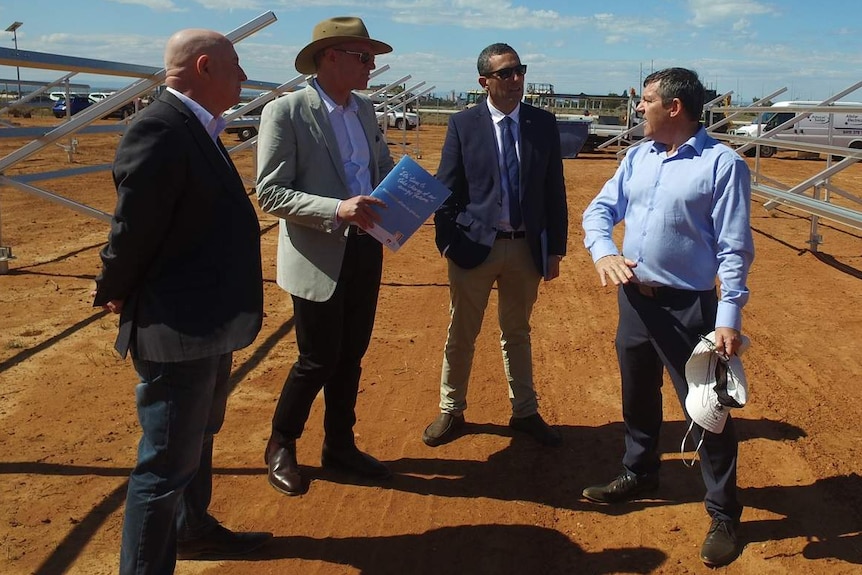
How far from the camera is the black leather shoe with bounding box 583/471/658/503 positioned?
3.52 metres

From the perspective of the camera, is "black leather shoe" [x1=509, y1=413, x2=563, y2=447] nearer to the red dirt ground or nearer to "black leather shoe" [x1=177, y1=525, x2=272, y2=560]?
the red dirt ground

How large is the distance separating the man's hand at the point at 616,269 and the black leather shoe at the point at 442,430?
1.45 meters

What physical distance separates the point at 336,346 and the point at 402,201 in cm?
75

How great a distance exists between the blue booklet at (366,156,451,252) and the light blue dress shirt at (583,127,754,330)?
2.39ft

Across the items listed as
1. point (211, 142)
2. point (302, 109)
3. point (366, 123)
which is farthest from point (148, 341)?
point (366, 123)

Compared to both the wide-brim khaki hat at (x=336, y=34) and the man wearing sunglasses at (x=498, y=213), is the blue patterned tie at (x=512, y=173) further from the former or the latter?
the wide-brim khaki hat at (x=336, y=34)

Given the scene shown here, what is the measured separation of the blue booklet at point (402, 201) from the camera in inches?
127

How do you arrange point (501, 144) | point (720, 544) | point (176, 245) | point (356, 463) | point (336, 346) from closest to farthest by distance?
point (176, 245) → point (720, 544) → point (336, 346) → point (356, 463) → point (501, 144)

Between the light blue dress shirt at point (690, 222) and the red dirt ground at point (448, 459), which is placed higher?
the light blue dress shirt at point (690, 222)

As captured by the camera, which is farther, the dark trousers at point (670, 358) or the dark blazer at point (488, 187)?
the dark blazer at point (488, 187)

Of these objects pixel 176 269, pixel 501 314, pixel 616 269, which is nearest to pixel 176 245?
pixel 176 269

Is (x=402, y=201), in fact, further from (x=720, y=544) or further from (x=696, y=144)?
(x=720, y=544)

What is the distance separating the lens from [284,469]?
11.7ft

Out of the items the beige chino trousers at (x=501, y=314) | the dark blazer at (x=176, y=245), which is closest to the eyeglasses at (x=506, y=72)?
the beige chino trousers at (x=501, y=314)
